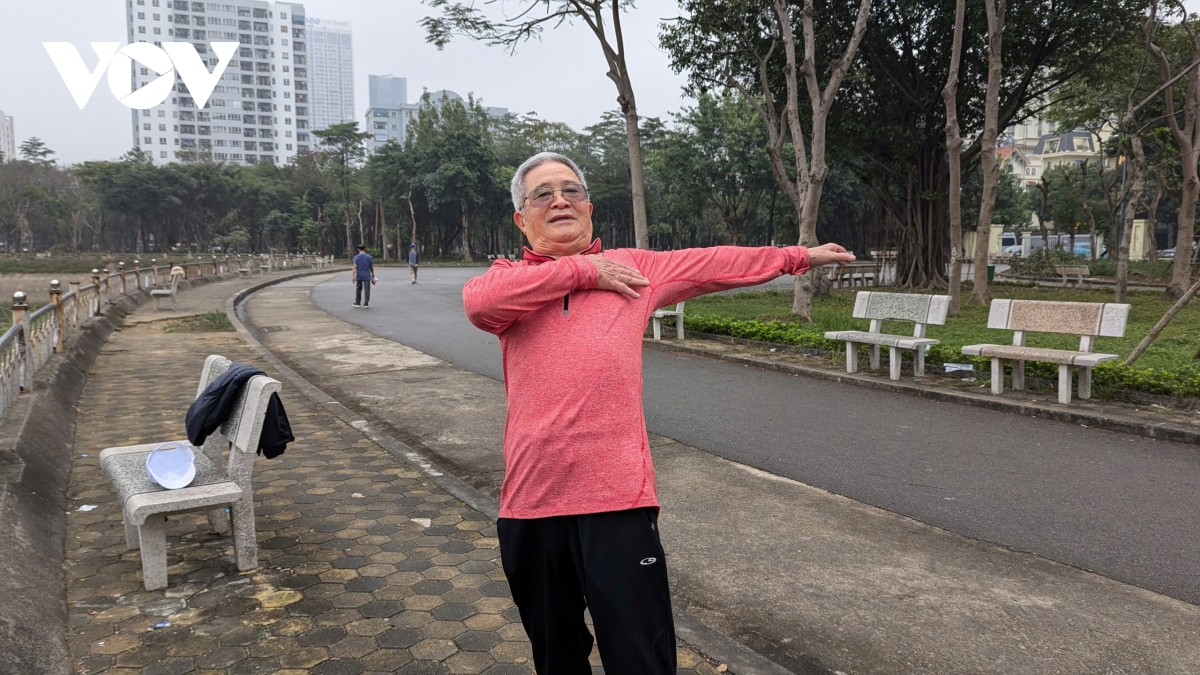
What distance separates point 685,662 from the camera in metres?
3.02

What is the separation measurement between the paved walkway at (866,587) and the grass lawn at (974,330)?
8.36 feet

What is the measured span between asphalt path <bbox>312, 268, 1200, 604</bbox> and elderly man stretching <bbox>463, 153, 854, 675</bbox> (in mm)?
2821

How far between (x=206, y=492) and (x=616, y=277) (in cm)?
268

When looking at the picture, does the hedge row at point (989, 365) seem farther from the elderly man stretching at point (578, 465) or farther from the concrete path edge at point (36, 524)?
the concrete path edge at point (36, 524)

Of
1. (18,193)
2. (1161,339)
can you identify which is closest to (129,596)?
(1161,339)

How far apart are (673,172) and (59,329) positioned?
3294 centimetres

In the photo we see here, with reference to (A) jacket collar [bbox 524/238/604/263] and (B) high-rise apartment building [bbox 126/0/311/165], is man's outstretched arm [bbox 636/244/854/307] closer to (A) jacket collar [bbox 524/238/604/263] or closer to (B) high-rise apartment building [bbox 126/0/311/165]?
(A) jacket collar [bbox 524/238/604/263]

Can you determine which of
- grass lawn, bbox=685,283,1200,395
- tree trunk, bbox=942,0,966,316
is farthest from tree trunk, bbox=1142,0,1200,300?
tree trunk, bbox=942,0,966,316

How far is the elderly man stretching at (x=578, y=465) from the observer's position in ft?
6.23

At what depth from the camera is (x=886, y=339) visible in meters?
8.90

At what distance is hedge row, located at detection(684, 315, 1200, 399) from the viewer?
7133mm

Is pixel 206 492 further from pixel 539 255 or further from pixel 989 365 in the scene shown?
pixel 989 365

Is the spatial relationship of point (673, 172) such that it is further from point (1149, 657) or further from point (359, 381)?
point (1149, 657)

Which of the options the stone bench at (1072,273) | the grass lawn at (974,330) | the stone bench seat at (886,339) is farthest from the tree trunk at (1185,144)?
the stone bench seat at (886,339)
